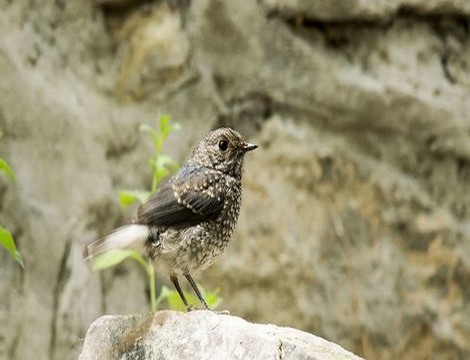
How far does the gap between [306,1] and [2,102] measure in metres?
1.46

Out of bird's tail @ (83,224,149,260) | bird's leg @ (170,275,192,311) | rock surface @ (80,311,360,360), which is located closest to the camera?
rock surface @ (80,311,360,360)

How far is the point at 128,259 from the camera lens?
4266 millimetres

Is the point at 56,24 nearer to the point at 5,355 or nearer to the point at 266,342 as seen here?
the point at 5,355

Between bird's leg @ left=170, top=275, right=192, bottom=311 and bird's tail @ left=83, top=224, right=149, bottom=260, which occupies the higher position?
bird's tail @ left=83, top=224, right=149, bottom=260

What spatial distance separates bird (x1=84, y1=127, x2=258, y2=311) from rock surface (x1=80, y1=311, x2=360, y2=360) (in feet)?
1.01

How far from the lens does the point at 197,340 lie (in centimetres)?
263

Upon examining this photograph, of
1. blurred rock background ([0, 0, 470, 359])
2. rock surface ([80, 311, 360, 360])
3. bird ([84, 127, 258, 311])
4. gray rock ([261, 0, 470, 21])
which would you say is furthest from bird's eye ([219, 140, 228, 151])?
gray rock ([261, 0, 470, 21])

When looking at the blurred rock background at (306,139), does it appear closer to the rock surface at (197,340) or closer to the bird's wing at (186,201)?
the bird's wing at (186,201)

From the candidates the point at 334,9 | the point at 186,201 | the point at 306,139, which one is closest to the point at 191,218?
the point at 186,201

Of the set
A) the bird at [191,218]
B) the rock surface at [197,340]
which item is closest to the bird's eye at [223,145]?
the bird at [191,218]

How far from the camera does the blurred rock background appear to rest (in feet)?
14.3

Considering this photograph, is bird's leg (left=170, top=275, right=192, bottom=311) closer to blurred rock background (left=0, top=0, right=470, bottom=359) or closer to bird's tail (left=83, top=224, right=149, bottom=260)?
bird's tail (left=83, top=224, right=149, bottom=260)

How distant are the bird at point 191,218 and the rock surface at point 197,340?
1.01ft

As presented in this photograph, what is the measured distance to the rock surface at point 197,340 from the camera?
2506mm
